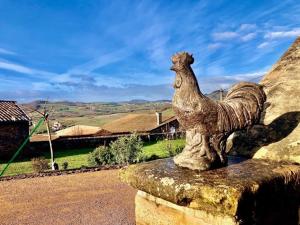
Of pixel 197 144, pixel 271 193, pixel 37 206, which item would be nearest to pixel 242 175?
pixel 271 193

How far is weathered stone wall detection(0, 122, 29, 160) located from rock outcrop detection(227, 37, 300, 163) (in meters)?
20.3

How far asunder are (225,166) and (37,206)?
623 centimetres

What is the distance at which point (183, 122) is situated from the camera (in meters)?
4.23

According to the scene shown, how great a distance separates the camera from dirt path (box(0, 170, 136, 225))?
25.0 ft

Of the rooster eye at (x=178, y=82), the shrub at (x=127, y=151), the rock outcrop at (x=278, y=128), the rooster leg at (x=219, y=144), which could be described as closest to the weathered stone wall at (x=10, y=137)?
the shrub at (x=127, y=151)

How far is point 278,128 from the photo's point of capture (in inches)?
206

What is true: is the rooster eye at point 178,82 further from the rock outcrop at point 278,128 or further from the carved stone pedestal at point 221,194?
the rock outcrop at point 278,128

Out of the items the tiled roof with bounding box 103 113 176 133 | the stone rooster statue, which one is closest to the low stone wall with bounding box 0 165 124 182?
the stone rooster statue

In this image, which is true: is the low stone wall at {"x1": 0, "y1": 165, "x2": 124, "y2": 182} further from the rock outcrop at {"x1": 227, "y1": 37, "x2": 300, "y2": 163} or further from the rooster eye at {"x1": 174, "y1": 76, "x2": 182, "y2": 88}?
the rooster eye at {"x1": 174, "y1": 76, "x2": 182, "y2": 88}

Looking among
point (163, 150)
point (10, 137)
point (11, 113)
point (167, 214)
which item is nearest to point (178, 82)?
point (167, 214)

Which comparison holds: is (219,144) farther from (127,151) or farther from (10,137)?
(10,137)

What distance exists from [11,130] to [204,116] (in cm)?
2165

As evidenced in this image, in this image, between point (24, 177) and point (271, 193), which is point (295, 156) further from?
point (24, 177)

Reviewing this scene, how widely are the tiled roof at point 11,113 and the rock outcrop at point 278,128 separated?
20251 millimetres
